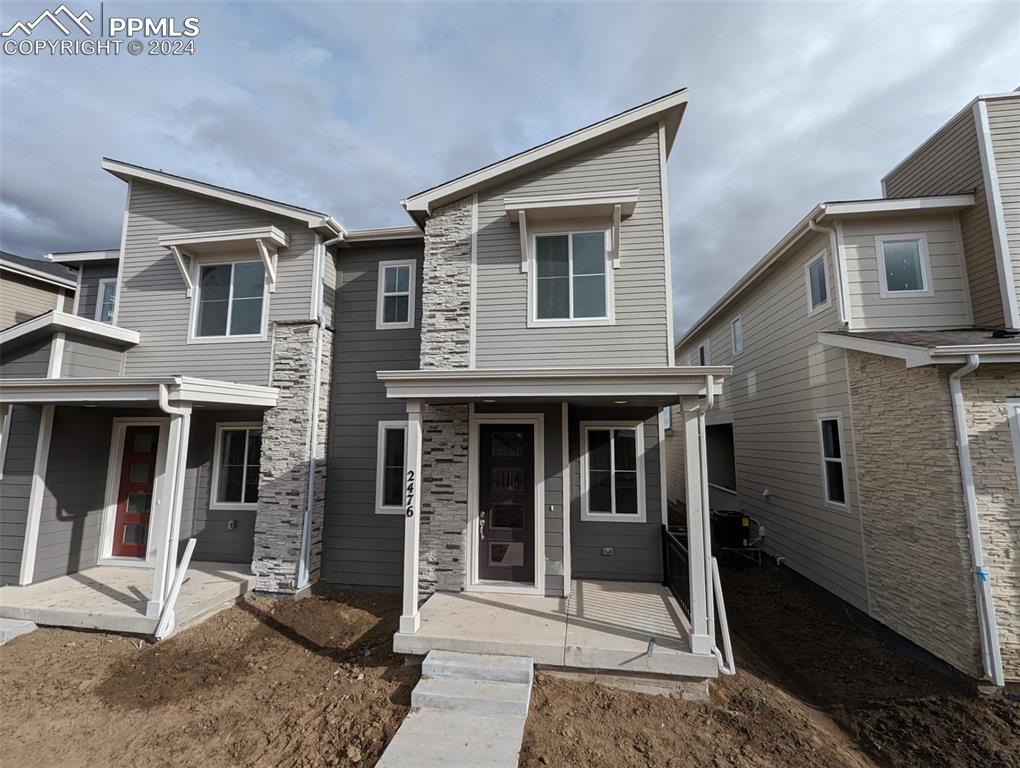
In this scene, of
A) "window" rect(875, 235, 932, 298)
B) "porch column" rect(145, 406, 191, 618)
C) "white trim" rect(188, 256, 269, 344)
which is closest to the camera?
"porch column" rect(145, 406, 191, 618)

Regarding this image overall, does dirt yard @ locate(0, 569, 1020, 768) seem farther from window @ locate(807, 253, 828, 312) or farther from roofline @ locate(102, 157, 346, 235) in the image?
roofline @ locate(102, 157, 346, 235)

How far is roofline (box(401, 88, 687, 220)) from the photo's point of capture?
20.2 ft

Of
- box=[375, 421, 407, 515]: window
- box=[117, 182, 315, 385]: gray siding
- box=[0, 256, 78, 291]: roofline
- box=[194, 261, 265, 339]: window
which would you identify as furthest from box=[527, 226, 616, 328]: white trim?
box=[0, 256, 78, 291]: roofline

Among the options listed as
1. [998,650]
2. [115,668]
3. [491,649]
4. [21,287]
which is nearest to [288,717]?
[491,649]

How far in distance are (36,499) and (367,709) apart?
6.36m

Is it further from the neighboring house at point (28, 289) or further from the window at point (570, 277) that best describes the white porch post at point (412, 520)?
the neighboring house at point (28, 289)

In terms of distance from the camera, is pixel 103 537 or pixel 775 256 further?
pixel 775 256

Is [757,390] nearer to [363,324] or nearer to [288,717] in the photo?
[363,324]

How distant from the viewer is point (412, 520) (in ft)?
16.5

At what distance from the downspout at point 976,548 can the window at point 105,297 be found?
13585mm

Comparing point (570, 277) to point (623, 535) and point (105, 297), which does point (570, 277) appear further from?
point (105, 297)

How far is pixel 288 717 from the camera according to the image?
13.1 ft

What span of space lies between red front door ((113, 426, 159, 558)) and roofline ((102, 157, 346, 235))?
423 cm

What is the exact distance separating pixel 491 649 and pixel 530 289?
14.8 ft
